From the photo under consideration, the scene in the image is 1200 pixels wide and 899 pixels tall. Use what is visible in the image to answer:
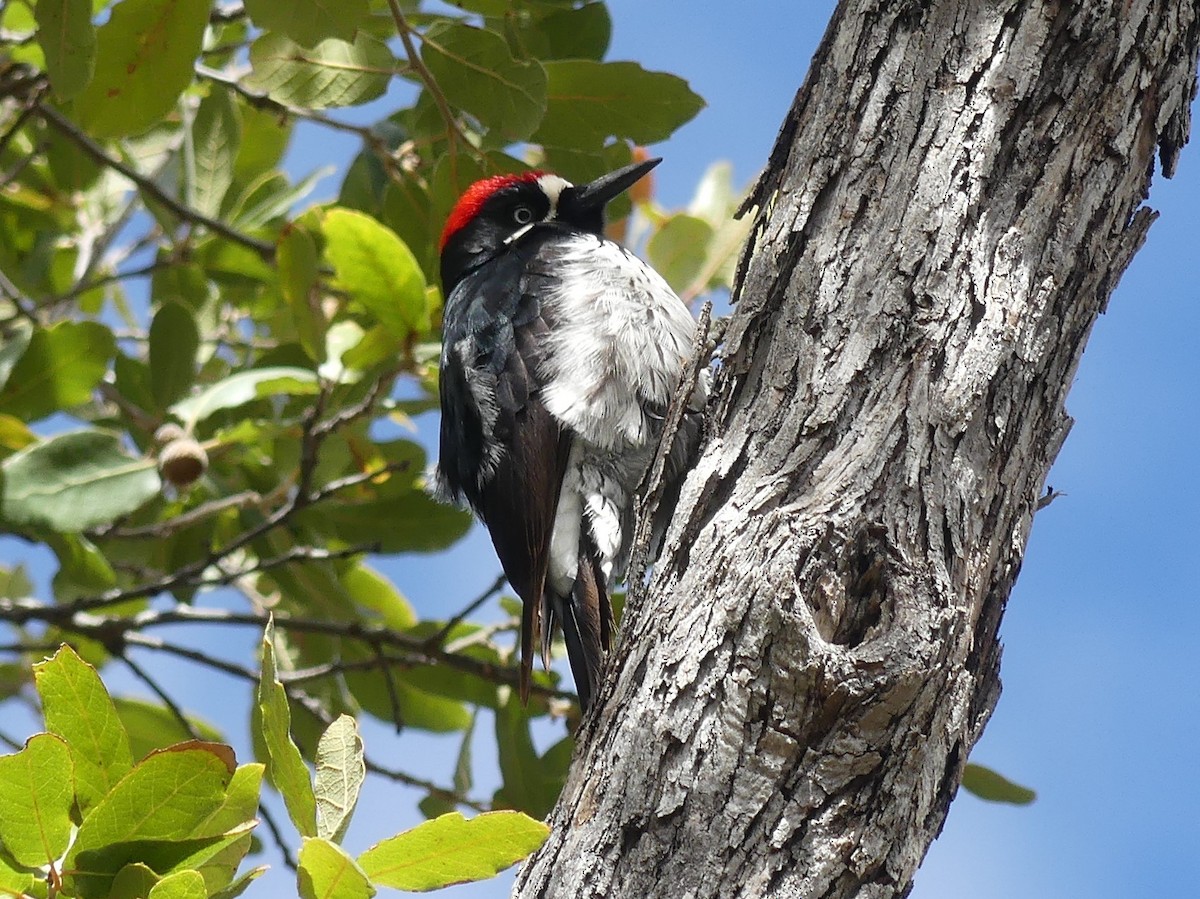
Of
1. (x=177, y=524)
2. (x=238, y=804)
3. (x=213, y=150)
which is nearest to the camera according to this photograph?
(x=238, y=804)

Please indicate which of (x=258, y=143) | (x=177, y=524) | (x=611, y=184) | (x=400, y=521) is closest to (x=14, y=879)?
(x=177, y=524)

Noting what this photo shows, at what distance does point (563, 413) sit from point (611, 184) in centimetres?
92

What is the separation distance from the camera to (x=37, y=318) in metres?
4.43

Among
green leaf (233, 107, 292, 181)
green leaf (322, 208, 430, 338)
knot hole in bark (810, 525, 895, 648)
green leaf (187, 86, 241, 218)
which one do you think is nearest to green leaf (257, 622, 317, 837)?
knot hole in bark (810, 525, 895, 648)

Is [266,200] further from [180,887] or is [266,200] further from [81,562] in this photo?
[180,887]

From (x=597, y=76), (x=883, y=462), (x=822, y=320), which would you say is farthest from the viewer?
(x=597, y=76)

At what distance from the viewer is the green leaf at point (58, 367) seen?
4004 mm

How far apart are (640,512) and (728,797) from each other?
66 cm

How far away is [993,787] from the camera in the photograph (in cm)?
368

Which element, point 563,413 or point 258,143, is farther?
point 258,143

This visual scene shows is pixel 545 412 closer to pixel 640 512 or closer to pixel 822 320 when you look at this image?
pixel 640 512

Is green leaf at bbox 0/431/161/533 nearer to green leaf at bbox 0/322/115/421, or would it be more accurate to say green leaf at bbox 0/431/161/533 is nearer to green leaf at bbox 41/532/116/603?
green leaf at bbox 41/532/116/603

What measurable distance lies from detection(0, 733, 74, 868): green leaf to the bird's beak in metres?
2.57

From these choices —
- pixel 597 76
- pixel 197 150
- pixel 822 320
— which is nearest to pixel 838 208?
pixel 822 320
